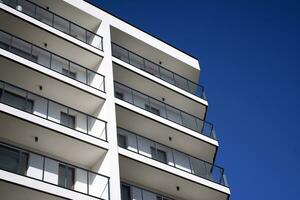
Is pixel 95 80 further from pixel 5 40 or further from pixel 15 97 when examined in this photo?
pixel 5 40

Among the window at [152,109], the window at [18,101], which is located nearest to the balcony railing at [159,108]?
the window at [152,109]

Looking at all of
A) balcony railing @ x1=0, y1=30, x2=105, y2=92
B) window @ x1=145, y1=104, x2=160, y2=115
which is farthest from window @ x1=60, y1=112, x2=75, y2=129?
window @ x1=145, y1=104, x2=160, y2=115

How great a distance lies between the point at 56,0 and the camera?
2828 cm

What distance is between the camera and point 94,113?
24.4m

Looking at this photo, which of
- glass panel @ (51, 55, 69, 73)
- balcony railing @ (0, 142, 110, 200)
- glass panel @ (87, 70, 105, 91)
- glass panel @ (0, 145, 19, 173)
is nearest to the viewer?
glass panel @ (0, 145, 19, 173)

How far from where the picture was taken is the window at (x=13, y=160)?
18.8 m

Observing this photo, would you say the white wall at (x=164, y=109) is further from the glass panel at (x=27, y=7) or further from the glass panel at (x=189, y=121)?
the glass panel at (x=27, y=7)

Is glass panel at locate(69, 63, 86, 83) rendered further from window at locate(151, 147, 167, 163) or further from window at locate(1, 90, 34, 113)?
window at locate(151, 147, 167, 163)

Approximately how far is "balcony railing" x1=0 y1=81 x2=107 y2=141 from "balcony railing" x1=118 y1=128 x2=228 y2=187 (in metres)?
1.88

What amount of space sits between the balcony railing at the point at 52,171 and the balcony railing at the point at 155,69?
1103 centimetres

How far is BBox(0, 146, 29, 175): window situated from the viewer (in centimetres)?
1883

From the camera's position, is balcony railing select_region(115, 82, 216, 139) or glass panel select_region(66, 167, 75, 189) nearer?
glass panel select_region(66, 167, 75, 189)

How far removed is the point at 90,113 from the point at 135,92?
185 inches

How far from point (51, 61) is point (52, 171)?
7.53 metres
